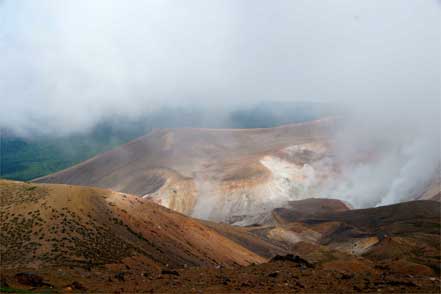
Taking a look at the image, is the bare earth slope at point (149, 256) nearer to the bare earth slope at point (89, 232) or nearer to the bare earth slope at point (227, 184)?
the bare earth slope at point (89, 232)

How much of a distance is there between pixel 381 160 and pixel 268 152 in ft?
152

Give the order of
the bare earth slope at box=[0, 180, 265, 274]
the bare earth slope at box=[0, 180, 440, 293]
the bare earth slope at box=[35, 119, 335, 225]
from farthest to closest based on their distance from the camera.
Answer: the bare earth slope at box=[35, 119, 335, 225] → the bare earth slope at box=[0, 180, 265, 274] → the bare earth slope at box=[0, 180, 440, 293]

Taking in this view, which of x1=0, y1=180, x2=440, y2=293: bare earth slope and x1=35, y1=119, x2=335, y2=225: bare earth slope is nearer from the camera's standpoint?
x1=0, y1=180, x2=440, y2=293: bare earth slope

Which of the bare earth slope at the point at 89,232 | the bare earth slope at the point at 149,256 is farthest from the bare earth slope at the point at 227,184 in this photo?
the bare earth slope at the point at 89,232

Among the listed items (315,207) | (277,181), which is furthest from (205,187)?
(315,207)

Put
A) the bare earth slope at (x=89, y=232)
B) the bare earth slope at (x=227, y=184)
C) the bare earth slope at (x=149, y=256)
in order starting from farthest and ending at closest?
the bare earth slope at (x=227, y=184)
the bare earth slope at (x=89, y=232)
the bare earth slope at (x=149, y=256)

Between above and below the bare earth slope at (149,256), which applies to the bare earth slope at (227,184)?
below

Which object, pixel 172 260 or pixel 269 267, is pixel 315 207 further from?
pixel 269 267

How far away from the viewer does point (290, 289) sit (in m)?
25.4

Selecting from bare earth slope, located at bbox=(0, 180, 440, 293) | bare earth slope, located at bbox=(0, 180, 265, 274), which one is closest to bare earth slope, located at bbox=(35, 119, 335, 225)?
bare earth slope, located at bbox=(0, 180, 440, 293)

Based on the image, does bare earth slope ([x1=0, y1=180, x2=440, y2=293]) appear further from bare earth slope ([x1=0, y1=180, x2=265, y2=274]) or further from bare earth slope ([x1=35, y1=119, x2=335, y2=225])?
bare earth slope ([x1=35, y1=119, x2=335, y2=225])

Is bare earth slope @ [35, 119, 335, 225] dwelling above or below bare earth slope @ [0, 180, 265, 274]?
below

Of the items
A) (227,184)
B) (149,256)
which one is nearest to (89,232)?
(149,256)

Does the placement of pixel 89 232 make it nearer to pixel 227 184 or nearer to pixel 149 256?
pixel 149 256
